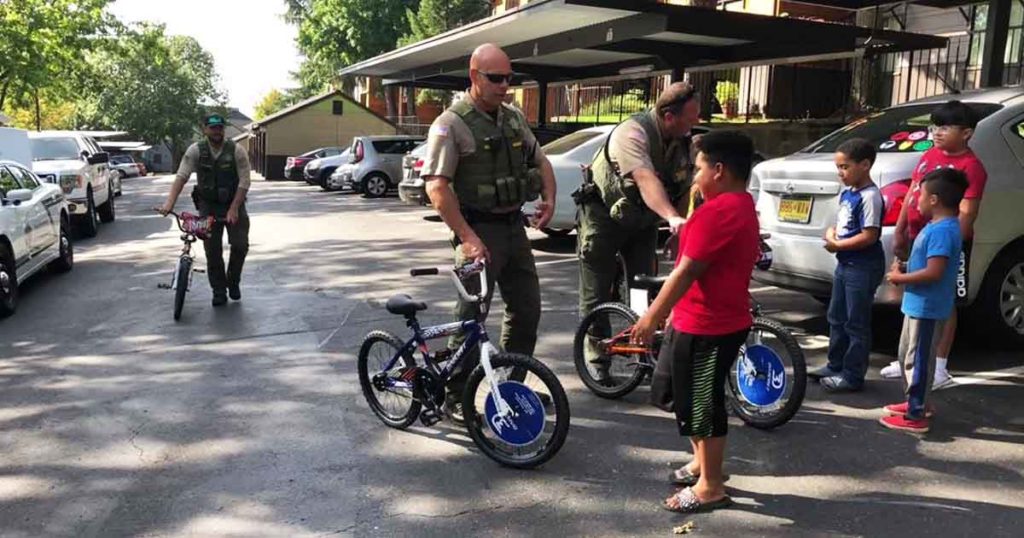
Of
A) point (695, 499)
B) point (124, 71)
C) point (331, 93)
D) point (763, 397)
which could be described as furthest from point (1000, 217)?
point (124, 71)

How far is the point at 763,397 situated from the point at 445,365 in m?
1.70

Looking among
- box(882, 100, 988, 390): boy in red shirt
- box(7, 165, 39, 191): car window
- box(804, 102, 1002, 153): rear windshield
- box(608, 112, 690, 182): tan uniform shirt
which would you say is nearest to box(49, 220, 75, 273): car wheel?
box(7, 165, 39, 191): car window

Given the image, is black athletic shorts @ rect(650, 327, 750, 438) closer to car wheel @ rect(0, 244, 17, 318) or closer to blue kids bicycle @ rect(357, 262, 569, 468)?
blue kids bicycle @ rect(357, 262, 569, 468)

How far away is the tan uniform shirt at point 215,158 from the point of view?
25.5 feet

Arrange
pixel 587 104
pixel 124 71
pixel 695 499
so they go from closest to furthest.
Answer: pixel 695 499 → pixel 587 104 → pixel 124 71

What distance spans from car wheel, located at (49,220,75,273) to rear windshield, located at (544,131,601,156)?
19.5ft

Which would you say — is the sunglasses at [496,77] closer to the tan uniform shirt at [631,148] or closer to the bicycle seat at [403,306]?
the tan uniform shirt at [631,148]

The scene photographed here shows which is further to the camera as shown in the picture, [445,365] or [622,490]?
[445,365]

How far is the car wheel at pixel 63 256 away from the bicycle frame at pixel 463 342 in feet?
23.9

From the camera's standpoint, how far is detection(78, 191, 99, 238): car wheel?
45.6 ft

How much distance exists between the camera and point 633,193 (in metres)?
4.76

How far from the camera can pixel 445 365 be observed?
4363 millimetres

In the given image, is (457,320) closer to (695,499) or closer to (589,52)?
(695,499)

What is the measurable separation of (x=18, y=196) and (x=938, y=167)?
8.30 meters
